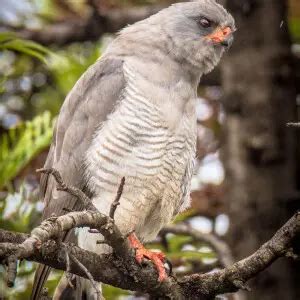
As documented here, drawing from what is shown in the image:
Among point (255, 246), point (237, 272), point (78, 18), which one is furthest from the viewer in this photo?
point (78, 18)

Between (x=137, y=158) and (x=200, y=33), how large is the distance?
978 mm

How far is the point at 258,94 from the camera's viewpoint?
5371mm

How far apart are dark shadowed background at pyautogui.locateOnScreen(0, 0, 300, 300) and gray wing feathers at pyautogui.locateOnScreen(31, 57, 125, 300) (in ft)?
0.62

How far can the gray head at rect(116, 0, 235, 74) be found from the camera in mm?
4480

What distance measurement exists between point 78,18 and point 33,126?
6.41ft

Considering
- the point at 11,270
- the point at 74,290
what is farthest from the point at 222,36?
the point at 11,270

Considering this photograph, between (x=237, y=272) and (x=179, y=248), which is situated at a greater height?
(x=237, y=272)

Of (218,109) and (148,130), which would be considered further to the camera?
(218,109)

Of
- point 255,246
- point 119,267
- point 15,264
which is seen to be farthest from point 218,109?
point 15,264

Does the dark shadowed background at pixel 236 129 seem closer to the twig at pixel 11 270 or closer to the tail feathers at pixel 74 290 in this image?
the tail feathers at pixel 74 290

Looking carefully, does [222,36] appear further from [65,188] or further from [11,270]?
[11,270]

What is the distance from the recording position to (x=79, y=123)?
4.18m

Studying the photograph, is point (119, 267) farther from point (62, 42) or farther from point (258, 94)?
point (62, 42)

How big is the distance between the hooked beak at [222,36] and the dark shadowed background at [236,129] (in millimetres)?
841
